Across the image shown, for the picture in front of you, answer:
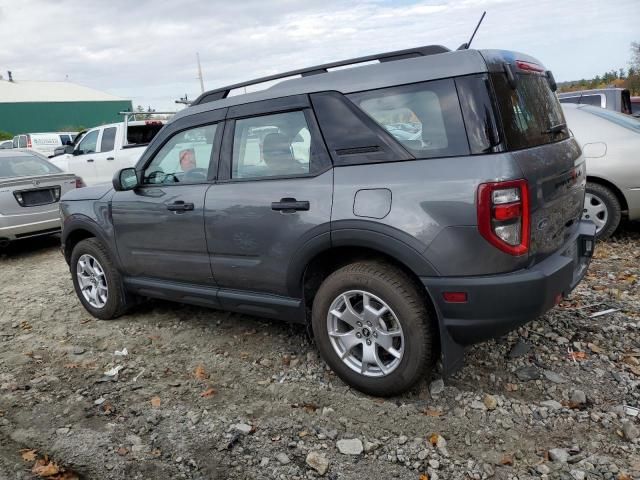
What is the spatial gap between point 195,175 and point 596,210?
440cm

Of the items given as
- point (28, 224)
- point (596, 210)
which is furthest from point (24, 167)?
point (596, 210)

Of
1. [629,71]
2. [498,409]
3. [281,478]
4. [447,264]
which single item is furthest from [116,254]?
[629,71]

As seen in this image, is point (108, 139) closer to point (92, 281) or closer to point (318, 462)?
point (92, 281)

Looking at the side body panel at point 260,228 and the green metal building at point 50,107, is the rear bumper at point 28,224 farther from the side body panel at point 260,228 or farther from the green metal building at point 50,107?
the green metal building at point 50,107

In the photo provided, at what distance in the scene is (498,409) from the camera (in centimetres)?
296

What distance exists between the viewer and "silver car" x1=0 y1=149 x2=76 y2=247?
7.19 meters

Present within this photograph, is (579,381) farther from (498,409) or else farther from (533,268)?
(533,268)

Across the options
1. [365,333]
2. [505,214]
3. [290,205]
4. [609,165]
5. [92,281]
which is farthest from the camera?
[609,165]

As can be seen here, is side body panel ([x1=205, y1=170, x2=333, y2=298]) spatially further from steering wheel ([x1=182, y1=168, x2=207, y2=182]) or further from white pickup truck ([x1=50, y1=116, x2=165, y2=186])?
white pickup truck ([x1=50, y1=116, x2=165, y2=186])

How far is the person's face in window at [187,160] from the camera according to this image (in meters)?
3.92

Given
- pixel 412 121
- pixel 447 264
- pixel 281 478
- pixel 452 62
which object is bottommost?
pixel 281 478

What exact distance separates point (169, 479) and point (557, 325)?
2915 mm

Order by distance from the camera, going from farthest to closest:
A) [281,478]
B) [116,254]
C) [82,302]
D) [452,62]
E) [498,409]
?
1. [82,302]
2. [116,254]
3. [498,409]
4. [452,62]
5. [281,478]

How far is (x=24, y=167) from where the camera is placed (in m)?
8.07
